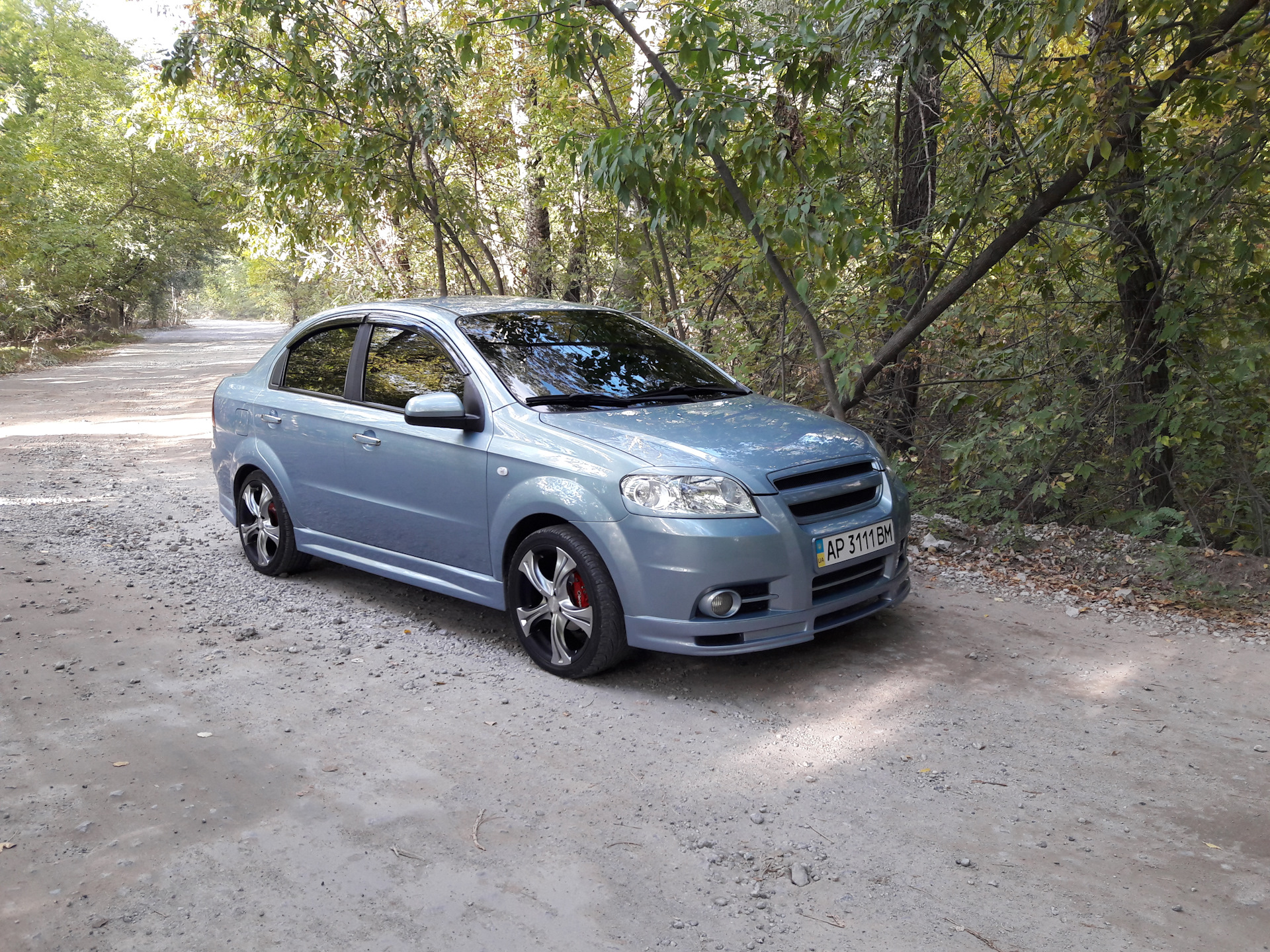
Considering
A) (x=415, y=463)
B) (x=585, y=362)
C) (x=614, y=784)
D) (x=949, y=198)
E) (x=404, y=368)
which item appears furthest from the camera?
(x=949, y=198)

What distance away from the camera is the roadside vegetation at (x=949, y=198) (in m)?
5.97

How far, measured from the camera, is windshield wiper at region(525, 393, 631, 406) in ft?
15.8

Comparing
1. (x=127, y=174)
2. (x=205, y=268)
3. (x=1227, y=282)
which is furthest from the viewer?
(x=205, y=268)

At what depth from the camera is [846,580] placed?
→ 4.47 m

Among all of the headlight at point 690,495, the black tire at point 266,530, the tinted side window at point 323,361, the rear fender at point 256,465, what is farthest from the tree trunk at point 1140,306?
the black tire at point 266,530

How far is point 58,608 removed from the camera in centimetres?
568

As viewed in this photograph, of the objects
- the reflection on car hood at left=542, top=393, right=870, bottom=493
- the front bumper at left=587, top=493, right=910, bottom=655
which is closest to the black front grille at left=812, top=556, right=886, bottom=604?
the front bumper at left=587, top=493, right=910, bottom=655

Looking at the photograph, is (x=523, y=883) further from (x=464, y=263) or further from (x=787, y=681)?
(x=464, y=263)

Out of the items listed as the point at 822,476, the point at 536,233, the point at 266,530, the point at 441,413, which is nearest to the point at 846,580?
the point at 822,476

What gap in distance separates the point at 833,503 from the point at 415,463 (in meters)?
2.14

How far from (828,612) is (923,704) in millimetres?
551

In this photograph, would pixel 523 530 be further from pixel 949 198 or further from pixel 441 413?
pixel 949 198

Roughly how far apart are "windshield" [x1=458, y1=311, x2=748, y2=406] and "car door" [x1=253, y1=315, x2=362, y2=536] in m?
0.96

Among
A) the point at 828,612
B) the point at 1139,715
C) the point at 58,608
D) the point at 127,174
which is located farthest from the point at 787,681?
the point at 127,174
